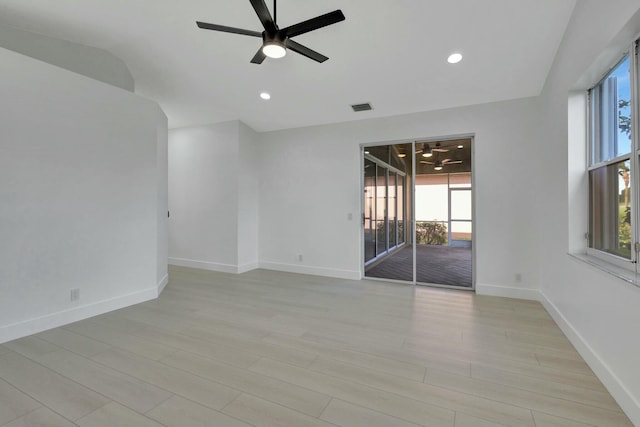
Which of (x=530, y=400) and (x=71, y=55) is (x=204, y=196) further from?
(x=530, y=400)

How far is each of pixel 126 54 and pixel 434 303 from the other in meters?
5.06

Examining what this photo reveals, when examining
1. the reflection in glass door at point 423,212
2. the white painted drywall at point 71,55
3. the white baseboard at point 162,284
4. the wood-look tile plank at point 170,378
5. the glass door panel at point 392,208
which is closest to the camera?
the wood-look tile plank at point 170,378

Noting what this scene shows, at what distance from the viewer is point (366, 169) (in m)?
5.36

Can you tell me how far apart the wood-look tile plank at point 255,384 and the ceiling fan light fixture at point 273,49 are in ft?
8.77

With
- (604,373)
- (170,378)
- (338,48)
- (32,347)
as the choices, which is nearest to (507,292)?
(604,373)

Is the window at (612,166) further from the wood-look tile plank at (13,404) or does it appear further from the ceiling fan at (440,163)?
the wood-look tile plank at (13,404)

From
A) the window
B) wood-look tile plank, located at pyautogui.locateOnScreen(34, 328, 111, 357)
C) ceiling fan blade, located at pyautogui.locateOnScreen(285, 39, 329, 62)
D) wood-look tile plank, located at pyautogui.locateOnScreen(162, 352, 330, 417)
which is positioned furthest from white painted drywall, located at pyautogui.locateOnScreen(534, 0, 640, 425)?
wood-look tile plank, located at pyautogui.locateOnScreen(34, 328, 111, 357)

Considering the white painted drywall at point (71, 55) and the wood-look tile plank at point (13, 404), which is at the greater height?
the white painted drywall at point (71, 55)

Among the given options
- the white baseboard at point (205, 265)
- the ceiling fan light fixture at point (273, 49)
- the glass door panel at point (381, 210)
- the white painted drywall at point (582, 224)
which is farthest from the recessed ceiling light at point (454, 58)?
the white baseboard at point (205, 265)

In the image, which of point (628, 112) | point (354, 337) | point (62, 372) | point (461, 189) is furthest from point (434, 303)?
point (62, 372)

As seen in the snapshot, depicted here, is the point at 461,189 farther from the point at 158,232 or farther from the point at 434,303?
the point at 158,232

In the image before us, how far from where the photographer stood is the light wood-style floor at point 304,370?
5.47ft

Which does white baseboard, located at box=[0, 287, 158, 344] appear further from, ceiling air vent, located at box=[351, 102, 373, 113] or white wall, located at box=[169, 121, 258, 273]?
ceiling air vent, located at box=[351, 102, 373, 113]

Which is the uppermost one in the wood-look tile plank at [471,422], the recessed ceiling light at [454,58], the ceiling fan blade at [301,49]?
the recessed ceiling light at [454,58]
